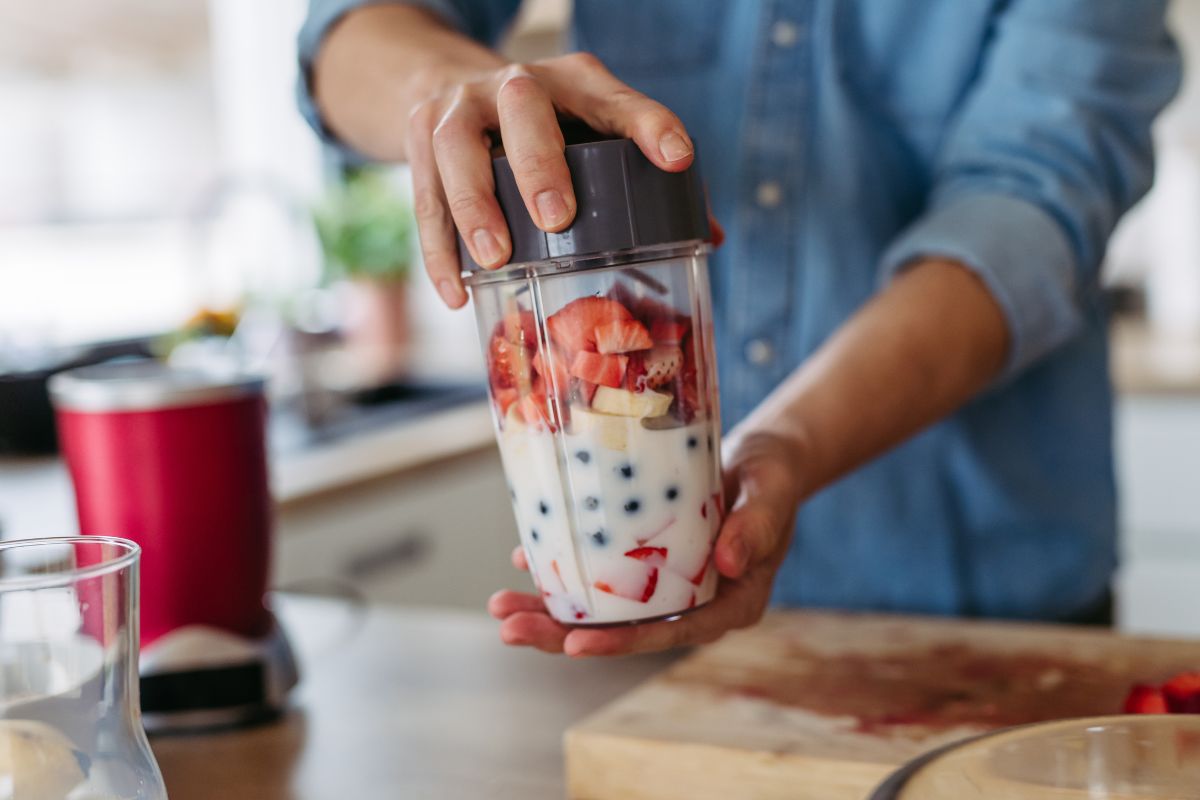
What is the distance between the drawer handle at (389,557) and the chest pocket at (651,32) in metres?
0.81

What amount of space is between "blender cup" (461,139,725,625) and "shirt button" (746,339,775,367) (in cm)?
44

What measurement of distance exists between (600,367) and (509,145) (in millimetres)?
107

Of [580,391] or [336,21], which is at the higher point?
[336,21]

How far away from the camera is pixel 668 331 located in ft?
1.95

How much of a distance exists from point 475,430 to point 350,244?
829 mm

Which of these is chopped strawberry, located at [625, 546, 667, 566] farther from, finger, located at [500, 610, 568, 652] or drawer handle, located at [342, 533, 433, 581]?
drawer handle, located at [342, 533, 433, 581]

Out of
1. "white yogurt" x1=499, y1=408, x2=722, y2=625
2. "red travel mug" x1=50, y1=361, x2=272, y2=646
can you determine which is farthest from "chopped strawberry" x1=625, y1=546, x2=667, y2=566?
"red travel mug" x1=50, y1=361, x2=272, y2=646

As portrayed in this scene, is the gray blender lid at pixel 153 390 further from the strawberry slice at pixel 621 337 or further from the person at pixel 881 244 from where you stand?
the strawberry slice at pixel 621 337

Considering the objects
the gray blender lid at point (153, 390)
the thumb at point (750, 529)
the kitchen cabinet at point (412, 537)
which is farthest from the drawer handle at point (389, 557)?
the thumb at point (750, 529)

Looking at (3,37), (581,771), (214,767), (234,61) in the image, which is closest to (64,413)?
(214,767)

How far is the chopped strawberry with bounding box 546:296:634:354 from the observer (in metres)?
0.58

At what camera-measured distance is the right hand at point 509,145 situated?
552 mm

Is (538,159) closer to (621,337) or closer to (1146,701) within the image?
(621,337)

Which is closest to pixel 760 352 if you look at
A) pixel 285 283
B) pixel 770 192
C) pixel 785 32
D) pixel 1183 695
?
pixel 770 192
